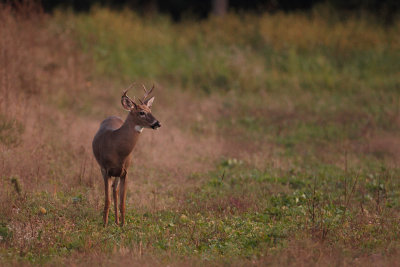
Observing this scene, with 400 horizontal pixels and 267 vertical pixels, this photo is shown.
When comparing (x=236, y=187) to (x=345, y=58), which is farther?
(x=345, y=58)

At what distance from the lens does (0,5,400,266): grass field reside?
5.99 metres

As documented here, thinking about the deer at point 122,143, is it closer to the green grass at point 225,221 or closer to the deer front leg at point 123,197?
the deer front leg at point 123,197

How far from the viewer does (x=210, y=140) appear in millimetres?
11125

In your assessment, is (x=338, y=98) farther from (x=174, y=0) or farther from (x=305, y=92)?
(x=174, y=0)

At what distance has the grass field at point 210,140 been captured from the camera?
599 centimetres

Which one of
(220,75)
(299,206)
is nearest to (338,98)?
(220,75)

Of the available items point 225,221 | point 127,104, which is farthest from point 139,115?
point 225,221

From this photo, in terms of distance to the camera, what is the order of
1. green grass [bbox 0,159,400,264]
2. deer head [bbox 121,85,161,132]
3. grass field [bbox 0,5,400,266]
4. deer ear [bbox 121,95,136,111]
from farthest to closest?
1. deer ear [bbox 121,95,136,111]
2. deer head [bbox 121,85,161,132]
3. grass field [bbox 0,5,400,266]
4. green grass [bbox 0,159,400,264]

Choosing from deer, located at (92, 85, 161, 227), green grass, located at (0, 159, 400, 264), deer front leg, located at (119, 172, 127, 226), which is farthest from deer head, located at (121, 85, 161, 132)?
green grass, located at (0, 159, 400, 264)

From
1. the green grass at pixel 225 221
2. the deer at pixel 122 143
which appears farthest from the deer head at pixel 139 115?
the green grass at pixel 225 221

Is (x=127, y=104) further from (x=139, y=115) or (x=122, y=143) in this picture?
(x=122, y=143)

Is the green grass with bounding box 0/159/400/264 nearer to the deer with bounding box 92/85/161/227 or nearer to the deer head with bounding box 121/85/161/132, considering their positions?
the deer with bounding box 92/85/161/227

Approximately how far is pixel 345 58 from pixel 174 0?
39.9ft

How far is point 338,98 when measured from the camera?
588 inches
